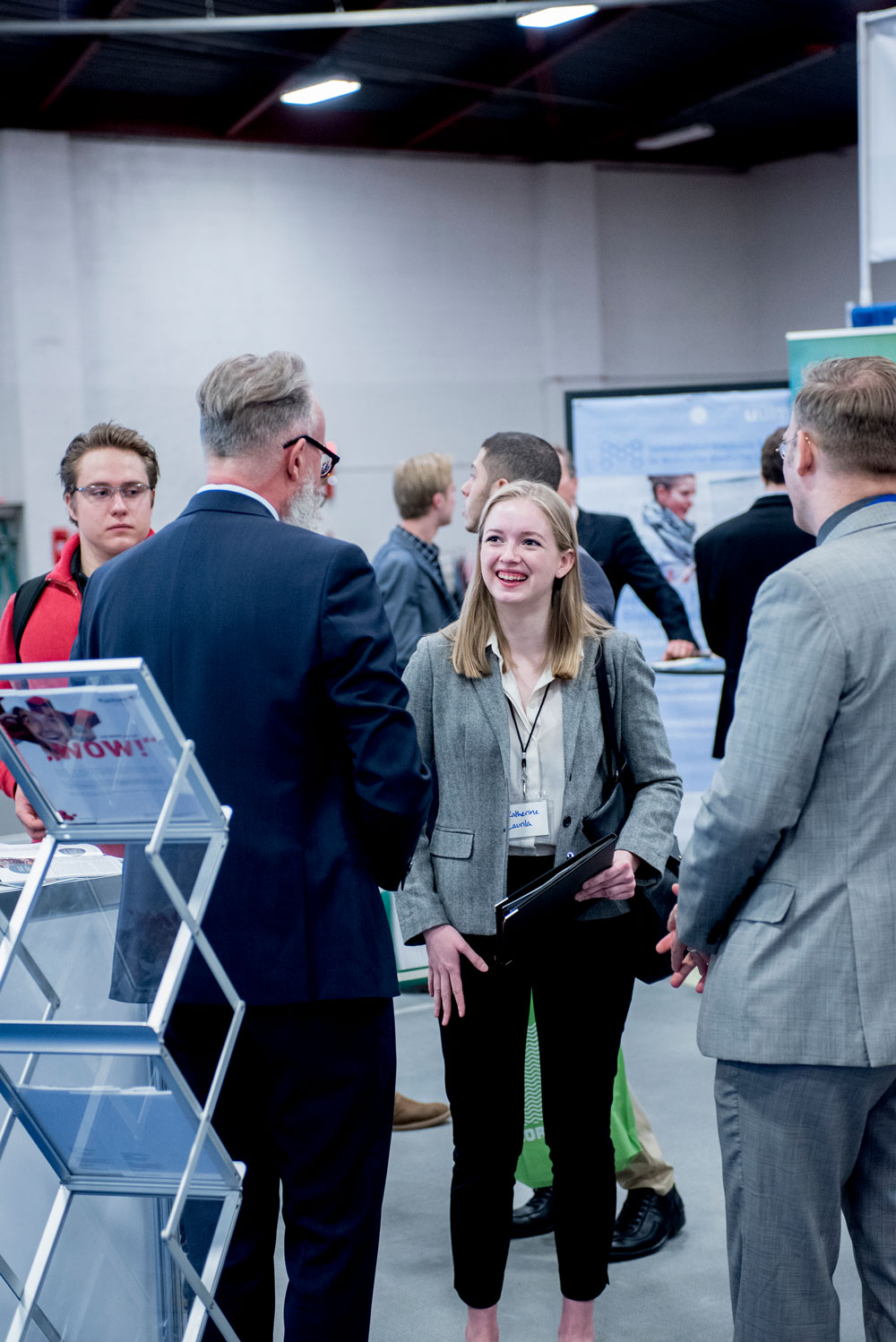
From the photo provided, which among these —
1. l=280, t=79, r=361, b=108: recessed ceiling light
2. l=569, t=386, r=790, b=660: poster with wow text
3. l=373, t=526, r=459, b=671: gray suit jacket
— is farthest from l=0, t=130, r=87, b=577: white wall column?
l=373, t=526, r=459, b=671: gray suit jacket

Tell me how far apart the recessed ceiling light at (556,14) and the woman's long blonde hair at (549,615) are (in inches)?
205

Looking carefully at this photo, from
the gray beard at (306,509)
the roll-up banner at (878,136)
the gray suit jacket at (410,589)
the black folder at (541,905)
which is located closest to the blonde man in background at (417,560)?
the gray suit jacket at (410,589)

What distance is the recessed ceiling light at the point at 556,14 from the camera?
6.44 meters

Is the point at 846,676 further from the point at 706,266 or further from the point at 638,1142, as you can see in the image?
the point at 706,266

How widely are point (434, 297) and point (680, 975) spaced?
809cm

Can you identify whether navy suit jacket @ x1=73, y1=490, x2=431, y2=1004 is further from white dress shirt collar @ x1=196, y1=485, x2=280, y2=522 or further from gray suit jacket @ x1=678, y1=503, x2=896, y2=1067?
gray suit jacket @ x1=678, y1=503, x2=896, y2=1067

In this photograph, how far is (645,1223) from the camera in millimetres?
2568

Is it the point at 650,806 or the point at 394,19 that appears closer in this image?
the point at 650,806

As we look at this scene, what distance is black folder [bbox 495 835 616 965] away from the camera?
1.79 metres

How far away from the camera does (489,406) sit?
9.47 meters

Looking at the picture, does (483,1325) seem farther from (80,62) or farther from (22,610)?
(80,62)

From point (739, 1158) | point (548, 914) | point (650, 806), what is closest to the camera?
point (739, 1158)

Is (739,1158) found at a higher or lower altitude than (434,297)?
lower

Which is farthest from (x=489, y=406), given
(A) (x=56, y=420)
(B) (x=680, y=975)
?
(B) (x=680, y=975)
